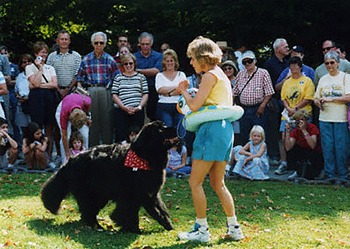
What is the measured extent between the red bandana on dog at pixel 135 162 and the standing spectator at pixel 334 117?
434 cm

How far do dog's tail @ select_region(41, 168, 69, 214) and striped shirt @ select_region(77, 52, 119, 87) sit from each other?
3995 millimetres

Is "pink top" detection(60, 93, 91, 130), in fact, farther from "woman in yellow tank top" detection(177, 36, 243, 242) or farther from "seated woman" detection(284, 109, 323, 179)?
"woman in yellow tank top" detection(177, 36, 243, 242)

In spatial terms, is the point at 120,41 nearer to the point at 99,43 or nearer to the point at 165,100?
the point at 99,43

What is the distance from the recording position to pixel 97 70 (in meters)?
9.37

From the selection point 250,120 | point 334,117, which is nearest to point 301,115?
point 334,117

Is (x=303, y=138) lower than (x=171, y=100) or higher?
lower

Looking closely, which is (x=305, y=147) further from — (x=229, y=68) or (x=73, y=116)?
(x=73, y=116)

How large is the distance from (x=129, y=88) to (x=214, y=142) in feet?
14.7

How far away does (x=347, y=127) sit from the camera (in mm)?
8359

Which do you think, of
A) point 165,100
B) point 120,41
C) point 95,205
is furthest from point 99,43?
point 95,205

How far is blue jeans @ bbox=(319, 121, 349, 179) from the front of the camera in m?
8.34

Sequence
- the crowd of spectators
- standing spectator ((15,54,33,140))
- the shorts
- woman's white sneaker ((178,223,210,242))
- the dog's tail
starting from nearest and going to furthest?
1. the shorts
2. woman's white sneaker ((178,223,210,242))
3. the dog's tail
4. the crowd of spectators
5. standing spectator ((15,54,33,140))

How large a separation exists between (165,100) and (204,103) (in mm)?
4087

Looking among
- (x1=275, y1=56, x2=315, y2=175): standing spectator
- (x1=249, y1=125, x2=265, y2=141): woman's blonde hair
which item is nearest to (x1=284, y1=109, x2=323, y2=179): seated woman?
(x1=275, y1=56, x2=315, y2=175): standing spectator
